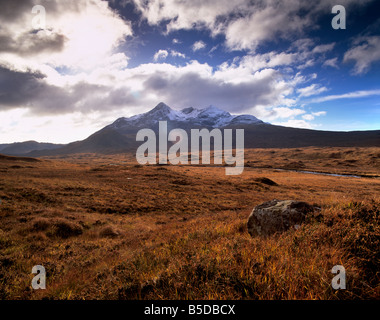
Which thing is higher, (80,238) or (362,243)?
(362,243)

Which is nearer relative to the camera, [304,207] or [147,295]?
[147,295]

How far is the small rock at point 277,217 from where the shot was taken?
5.73 metres

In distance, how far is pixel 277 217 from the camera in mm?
5941

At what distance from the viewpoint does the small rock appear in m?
5.73

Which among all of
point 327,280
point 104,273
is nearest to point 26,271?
point 104,273

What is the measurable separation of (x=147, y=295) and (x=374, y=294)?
11.7ft

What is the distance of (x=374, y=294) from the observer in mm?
2547

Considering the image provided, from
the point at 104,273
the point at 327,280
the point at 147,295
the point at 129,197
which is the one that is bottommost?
the point at 129,197

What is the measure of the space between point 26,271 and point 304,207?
9877 millimetres
